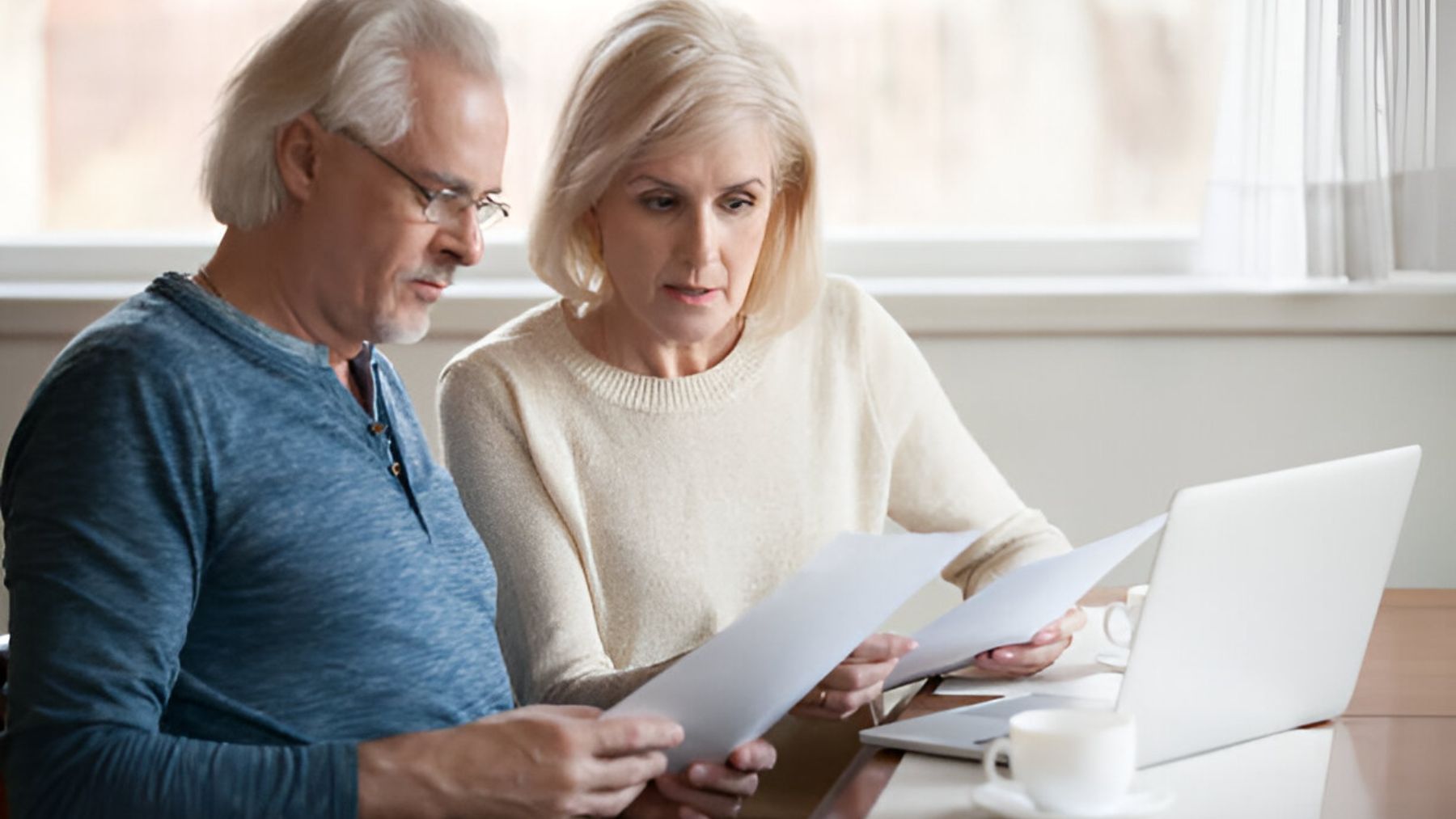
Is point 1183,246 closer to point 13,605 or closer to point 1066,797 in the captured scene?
point 1066,797

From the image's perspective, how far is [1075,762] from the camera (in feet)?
3.51

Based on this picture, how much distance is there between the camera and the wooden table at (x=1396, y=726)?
46.5 inches

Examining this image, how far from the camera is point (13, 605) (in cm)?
113

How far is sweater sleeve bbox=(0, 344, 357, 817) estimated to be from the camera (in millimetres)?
1096

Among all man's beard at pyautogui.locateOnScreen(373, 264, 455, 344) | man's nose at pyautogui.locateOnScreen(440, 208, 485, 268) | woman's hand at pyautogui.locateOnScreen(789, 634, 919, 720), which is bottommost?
woman's hand at pyautogui.locateOnScreen(789, 634, 919, 720)

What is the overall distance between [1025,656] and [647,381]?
20.1 inches

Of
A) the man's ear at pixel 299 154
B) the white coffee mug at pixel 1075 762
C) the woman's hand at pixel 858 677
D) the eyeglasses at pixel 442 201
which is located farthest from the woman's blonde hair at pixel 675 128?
the white coffee mug at pixel 1075 762

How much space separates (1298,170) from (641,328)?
1.19 metres

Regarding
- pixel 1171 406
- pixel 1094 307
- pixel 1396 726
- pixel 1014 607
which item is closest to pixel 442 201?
pixel 1014 607

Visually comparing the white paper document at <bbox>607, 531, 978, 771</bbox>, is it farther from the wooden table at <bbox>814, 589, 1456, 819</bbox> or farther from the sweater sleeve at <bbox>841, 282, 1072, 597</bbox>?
the sweater sleeve at <bbox>841, 282, 1072, 597</bbox>

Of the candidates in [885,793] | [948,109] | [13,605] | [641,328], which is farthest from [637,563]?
[948,109]

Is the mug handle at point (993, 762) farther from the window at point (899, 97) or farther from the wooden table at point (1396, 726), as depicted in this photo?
the window at point (899, 97)

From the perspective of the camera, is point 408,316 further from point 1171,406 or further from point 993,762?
point 1171,406

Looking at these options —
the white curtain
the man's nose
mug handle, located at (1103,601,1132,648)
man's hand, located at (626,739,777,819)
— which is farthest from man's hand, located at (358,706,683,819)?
the white curtain
